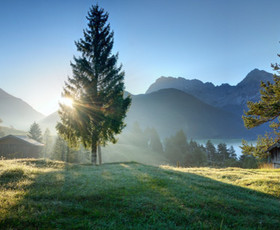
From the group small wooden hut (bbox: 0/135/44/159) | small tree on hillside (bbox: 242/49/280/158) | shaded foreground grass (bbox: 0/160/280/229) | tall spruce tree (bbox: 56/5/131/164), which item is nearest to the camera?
shaded foreground grass (bbox: 0/160/280/229)

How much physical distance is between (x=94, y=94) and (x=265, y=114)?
1630 centimetres

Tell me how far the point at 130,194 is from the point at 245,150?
11.3m

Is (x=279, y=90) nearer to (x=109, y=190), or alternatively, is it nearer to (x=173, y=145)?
(x=109, y=190)

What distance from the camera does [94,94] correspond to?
18.8m

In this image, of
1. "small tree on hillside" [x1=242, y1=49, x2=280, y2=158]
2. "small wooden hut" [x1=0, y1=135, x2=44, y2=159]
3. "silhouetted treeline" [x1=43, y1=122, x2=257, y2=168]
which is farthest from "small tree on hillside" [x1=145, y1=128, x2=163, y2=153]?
"small tree on hillside" [x1=242, y1=49, x2=280, y2=158]

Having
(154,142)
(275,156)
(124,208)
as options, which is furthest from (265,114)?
(154,142)

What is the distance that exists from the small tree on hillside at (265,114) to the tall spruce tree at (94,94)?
41.8 ft

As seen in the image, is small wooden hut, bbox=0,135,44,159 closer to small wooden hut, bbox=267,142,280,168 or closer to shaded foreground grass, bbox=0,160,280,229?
shaded foreground grass, bbox=0,160,280,229

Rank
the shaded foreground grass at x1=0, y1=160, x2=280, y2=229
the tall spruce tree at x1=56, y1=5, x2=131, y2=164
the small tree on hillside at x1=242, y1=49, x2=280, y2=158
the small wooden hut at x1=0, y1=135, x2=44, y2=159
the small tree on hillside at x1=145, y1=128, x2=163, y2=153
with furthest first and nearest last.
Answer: the small tree on hillside at x1=145, y1=128, x2=163, y2=153
the small wooden hut at x1=0, y1=135, x2=44, y2=159
the tall spruce tree at x1=56, y1=5, x2=131, y2=164
the small tree on hillside at x1=242, y1=49, x2=280, y2=158
the shaded foreground grass at x1=0, y1=160, x2=280, y2=229

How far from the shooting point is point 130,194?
253 inches

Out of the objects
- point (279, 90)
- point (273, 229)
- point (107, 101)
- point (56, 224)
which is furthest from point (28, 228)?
point (107, 101)

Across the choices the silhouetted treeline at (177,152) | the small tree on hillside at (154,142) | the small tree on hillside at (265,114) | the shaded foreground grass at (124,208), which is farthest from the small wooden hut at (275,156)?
the small tree on hillside at (154,142)

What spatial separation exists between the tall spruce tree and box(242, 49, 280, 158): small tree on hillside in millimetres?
12742

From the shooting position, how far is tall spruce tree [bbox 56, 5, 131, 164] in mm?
18312
